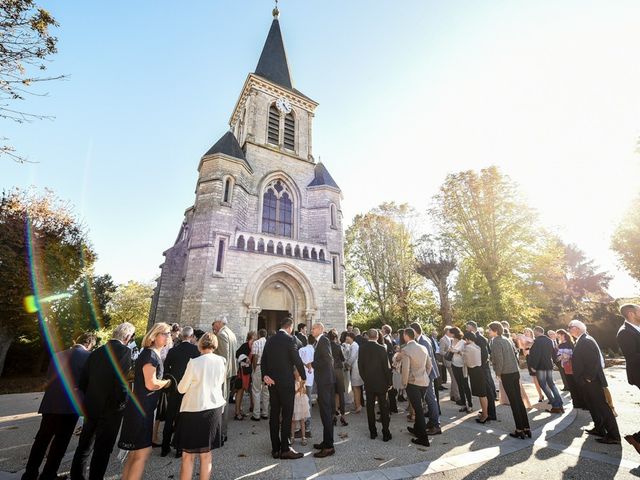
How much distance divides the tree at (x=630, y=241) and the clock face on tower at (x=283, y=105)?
20.9 meters

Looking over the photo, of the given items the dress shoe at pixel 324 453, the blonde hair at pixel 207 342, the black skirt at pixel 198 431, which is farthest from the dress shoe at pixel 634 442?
the blonde hair at pixel 207 342

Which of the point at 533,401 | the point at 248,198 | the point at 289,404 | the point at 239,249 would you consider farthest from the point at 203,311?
the point at 533,401

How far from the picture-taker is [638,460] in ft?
12.3

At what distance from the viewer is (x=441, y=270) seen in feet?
63.0

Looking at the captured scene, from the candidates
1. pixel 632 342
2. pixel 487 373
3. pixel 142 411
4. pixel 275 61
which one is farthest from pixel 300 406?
pixel 275 61

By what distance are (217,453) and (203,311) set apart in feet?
25.5

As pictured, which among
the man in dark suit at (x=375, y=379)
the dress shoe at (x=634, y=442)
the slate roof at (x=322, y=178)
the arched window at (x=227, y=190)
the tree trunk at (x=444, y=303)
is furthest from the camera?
the tree trunk at (x=444, y=303)

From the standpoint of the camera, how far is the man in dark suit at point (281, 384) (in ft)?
13.3

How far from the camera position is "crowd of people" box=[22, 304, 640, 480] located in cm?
299

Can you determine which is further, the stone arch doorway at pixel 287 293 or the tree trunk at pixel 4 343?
the stone arch doorway at pixel 287 293

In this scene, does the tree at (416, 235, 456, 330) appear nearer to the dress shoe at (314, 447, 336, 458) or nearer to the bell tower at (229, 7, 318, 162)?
the bell tower at (229, 7, 318, 162)

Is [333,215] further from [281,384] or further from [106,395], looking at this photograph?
[106,395]

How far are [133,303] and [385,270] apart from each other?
29098 millimetres

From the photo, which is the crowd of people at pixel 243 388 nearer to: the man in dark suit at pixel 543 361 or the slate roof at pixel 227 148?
the man in dark suit at pixel 543 361
